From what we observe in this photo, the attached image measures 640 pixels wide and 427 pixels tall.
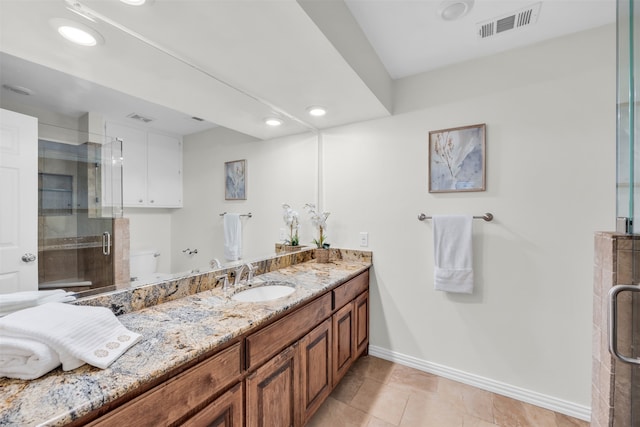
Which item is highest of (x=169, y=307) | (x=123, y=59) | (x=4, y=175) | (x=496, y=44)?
(x=496, y=44)

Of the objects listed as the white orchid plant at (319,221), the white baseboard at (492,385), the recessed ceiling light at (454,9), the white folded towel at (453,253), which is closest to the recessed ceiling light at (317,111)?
the white orchid plant at (319,221)

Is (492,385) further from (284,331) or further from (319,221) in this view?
(319,221)

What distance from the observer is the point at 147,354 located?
81 cm

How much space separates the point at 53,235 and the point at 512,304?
98.8 inches

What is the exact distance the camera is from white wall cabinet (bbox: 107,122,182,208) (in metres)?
1.18

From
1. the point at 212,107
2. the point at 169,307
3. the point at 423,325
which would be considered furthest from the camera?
the point at 423,325

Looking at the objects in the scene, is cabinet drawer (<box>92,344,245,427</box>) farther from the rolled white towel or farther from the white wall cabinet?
the white wall cabinet

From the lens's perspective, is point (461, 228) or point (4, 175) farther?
point (461, 228)

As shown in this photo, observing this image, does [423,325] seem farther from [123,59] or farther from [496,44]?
[123,59]

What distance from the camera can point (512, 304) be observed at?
5.93ft

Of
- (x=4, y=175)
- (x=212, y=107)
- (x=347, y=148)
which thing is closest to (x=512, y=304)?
(x=347, y=148)

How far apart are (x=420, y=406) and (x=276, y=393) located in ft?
3.61

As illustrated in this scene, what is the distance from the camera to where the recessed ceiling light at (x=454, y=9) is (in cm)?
142

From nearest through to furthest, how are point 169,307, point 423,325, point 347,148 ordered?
1. point 169,307
2. point 423,325
3. point 347,148
